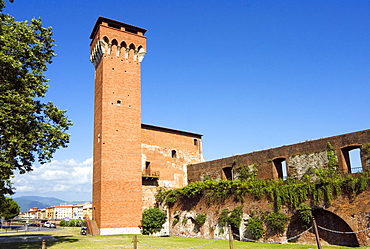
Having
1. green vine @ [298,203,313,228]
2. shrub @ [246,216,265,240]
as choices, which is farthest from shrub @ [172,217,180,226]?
green vine @ [298,203,313,228]

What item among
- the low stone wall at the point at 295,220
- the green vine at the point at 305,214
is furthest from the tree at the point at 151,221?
the green vine at the point at 305,214

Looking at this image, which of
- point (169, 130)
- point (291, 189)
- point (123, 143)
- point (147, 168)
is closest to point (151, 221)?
point (147, 168)

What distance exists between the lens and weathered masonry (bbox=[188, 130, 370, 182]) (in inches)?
785

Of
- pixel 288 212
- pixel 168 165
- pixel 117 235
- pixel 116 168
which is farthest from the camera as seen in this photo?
pixel 168 165

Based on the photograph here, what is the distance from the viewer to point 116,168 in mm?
27109

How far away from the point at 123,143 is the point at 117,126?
1594 millimetres

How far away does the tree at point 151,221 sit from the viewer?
88.7 feet

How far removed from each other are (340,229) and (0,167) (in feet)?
59.5

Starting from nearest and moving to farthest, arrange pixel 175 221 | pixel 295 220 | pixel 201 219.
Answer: pixel 295 220, pixel 201 219, pixel 175 221

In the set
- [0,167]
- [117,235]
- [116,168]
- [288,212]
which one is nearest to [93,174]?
[116,168]

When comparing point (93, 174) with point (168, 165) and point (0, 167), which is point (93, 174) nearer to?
point (168, 165)

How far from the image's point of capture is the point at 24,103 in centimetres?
1532

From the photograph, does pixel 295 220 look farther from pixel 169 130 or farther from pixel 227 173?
pixel 169 130

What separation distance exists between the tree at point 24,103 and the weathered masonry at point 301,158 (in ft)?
47.1
